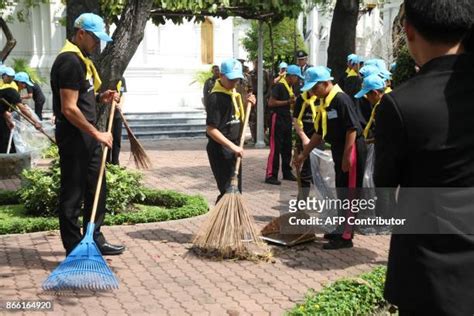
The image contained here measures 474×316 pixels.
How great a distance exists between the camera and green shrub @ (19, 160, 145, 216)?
8078 mm

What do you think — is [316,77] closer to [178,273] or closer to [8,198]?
[178,273]

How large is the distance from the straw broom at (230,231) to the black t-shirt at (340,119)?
1.11 meters

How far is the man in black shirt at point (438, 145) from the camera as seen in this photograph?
2176 mm

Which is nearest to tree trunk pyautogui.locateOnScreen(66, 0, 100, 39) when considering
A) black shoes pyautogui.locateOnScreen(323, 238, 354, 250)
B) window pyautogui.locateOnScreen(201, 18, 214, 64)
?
black shoes pyautogui.locateOnScreen(323, 238, 354, 250)

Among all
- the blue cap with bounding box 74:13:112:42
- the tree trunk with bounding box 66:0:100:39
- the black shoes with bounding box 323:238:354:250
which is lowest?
the black shoes with bounding box 323:238:354:250

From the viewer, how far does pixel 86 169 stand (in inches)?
229

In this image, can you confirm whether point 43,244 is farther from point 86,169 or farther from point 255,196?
point 255,196

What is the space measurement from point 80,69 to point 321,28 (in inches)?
1296

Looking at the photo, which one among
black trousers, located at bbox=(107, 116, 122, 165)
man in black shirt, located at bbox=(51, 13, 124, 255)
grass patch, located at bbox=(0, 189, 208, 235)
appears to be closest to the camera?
man in black shirt, located at bbox=(51, 13, 124, 255)

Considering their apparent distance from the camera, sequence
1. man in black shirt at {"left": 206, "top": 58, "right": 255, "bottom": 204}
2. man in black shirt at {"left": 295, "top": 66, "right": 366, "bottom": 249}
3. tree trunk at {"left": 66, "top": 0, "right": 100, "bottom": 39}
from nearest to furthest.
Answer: man in black shirt at {"left": 295, "top": 66, "right": 366, "bottom": 249}
man in black shirt at {"left": 206, "top": 58, "right": 255, "bottom": 204}
tree trunk at {"left": 66, "top": 0, "right": 100, "bottom": 39}

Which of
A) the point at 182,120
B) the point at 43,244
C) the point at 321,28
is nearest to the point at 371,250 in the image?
the point at 43,244

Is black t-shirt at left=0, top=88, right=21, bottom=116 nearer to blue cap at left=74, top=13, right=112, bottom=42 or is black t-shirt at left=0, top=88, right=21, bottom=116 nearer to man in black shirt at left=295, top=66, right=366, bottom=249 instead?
blue cap at left=74, top=13, right=112, bottom=42

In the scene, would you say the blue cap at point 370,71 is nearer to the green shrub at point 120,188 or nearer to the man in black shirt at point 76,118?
the man in black shirt at point 76,118

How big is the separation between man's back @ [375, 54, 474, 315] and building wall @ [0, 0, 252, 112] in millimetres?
21002
